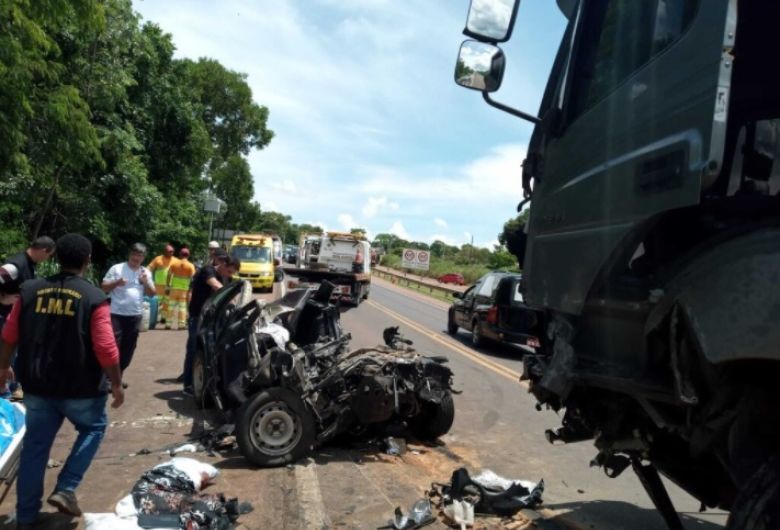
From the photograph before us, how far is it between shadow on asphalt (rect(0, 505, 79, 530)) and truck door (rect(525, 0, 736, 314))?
10.5 feet

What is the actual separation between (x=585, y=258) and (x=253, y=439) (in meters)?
3.49

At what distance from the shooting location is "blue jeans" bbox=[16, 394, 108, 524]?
12.7ft

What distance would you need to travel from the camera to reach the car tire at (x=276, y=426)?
17.7 feet

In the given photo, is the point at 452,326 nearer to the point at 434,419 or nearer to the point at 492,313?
the point at 492,313

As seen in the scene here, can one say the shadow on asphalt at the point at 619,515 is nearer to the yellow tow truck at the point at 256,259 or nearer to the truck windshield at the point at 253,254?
the yellow tow truck at the point at 256,259

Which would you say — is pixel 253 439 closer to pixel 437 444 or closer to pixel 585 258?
pixel 437 444

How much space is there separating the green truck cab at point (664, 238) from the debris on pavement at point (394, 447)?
95.1 inches

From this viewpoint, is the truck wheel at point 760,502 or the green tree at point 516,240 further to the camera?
the green tree at point 516,240

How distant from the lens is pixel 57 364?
388 cm

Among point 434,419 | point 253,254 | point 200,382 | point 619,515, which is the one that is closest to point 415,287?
point 253,254

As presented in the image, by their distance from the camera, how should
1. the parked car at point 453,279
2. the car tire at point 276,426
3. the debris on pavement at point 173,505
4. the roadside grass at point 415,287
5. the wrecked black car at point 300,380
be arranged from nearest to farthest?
the debris on pavement at point 173,505 < the car tire at point 276,426 < the wrecked black car at point 300,380 < the roadside grass at point 415,287 < the parked car at point 453,279

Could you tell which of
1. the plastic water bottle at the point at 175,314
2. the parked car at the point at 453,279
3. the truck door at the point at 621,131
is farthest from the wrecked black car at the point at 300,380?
the parked car at the point at 453,279

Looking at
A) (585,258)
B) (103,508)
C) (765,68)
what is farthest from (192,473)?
(765,68)

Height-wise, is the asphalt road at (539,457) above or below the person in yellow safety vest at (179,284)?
below
